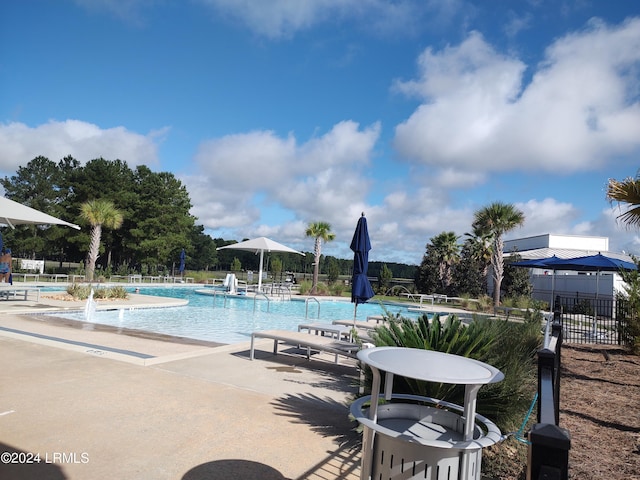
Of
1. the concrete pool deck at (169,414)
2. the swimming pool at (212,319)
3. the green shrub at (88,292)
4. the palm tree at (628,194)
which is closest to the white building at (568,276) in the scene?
the palm tree at (628,194)

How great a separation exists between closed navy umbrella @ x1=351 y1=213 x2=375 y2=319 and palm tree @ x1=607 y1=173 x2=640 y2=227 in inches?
173

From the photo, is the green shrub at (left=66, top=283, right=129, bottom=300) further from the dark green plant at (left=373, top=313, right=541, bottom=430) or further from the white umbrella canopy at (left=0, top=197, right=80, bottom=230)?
the dark green plant at (left=373, top=313, right=541, bottom=430)

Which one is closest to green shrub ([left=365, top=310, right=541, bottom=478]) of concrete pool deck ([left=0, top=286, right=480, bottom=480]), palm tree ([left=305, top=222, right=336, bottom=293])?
concrete pool deck ([left=0, top=286, right=480, bottom=480])

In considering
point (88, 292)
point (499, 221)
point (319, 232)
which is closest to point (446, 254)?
point (499, 221)

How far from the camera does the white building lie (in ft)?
65.8

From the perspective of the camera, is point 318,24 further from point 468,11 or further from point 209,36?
point 468,11

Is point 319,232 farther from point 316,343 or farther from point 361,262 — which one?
point 316,343

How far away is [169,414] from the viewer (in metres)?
4.04

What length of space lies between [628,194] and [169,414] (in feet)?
24.6

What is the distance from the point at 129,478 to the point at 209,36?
36.8 feet

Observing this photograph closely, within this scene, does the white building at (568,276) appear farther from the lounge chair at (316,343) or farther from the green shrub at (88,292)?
the green shrub at (88,292)

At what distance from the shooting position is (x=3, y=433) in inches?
133

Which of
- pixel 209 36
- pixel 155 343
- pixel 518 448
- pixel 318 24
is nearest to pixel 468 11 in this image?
pixel 318 24

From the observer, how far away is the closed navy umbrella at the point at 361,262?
341 inches
